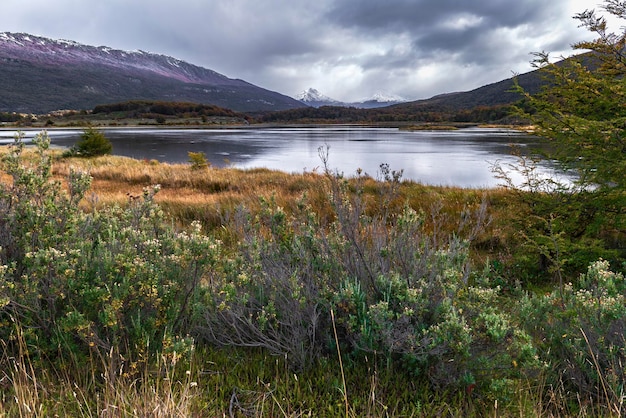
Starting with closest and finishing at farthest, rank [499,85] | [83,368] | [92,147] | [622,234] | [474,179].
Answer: [83,368] < [622,234] < [474,179] < [92,147] < [499,85]

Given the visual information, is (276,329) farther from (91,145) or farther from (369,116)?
(369,116)

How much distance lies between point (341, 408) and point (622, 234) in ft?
22.0

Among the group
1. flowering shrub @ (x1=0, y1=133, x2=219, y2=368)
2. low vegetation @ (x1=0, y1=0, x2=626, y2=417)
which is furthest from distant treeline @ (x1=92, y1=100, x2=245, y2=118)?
low vegetation @ (x1=0, y1=0, x2=626, y2=417)

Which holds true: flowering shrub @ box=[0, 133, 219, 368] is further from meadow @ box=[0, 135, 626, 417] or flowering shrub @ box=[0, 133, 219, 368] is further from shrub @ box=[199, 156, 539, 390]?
shrub @ box=[199, 156, 539, 390]

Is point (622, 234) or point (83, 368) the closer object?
point (83, 368)

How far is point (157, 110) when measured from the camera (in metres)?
129

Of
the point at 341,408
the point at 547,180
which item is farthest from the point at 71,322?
the point at 547,180

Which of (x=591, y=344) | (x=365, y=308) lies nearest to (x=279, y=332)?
(x=365, y=308)

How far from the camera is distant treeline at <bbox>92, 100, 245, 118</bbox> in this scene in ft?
408

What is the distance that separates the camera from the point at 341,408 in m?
2.11

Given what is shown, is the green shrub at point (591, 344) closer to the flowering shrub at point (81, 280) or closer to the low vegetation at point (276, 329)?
the low vegetation at point (276, 329)

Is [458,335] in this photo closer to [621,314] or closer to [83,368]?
[621,314]

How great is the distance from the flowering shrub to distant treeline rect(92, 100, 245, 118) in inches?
5104

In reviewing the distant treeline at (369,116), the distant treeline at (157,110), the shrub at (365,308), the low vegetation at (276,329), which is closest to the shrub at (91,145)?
the low vegetation at (276,329)
